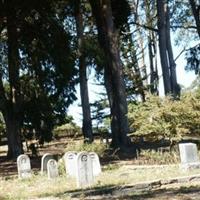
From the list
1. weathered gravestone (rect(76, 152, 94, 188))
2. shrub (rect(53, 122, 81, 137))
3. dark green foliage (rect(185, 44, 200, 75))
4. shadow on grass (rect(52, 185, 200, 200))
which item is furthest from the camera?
shrub (rect(53, 122, 81, 137))

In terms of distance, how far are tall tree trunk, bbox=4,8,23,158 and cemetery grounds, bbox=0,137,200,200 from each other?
681cm

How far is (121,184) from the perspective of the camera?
1267 cm

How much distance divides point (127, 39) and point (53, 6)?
1533 cm

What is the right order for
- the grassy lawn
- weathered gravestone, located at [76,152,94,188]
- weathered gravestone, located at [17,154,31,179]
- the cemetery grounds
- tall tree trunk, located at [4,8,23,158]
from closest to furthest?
the cemetery grounds, the grassy lawn, weathered gravestone, located at [76,152,94,188], weathered gravestone, located at [17,154,31,179], tall tree trunk, located at [4,8,23,158]

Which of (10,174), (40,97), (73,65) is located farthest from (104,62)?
(10,174)

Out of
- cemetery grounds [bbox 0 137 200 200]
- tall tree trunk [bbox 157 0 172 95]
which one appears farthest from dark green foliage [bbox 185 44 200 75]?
cemetery grounds [bbox 0 137 200 200]

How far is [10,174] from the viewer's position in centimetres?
1947

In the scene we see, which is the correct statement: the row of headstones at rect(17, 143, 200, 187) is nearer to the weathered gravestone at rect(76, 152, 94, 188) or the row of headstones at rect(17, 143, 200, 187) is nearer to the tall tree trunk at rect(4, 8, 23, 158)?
the weathered gravestone at rect(76, 152, 94, 188)

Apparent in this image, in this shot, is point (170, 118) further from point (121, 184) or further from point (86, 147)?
point (121, 184)

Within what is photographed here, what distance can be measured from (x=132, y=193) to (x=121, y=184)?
5.92 ft

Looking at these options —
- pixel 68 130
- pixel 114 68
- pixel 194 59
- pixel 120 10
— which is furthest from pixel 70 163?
pixel 68 130

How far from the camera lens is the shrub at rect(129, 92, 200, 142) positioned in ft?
58.7

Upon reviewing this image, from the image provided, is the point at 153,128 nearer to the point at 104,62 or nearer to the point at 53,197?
the point at 53,197

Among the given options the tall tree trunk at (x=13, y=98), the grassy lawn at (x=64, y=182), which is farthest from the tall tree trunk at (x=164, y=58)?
the grassy lawn at (x=64, y=182)
